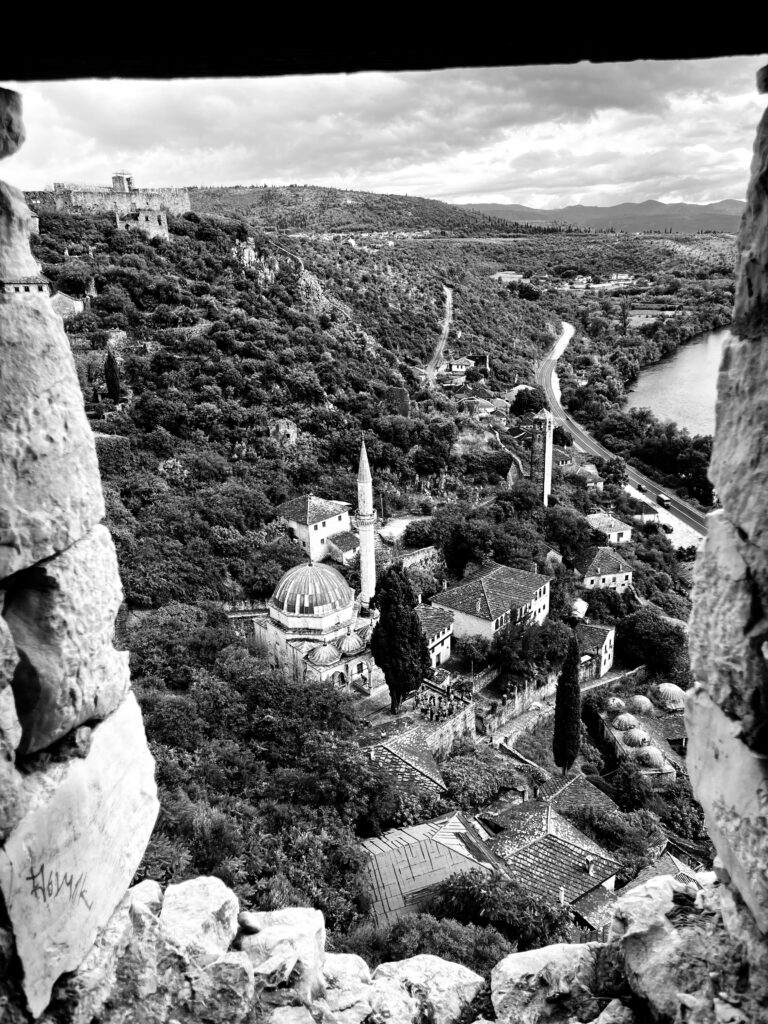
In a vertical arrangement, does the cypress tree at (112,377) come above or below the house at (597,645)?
above

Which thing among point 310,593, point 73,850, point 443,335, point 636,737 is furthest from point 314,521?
point 443,335

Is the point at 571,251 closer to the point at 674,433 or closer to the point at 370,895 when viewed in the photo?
the point at 674,433

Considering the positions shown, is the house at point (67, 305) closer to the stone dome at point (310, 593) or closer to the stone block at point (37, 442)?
the stone dome at point (310, 593)

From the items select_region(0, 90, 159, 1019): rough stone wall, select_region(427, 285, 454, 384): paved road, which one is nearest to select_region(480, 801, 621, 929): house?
select_region(0, 90, 159, 1019): rough stone wall

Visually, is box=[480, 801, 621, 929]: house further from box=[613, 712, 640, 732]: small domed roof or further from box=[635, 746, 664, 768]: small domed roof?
box=[613, 712, 640, 732]: small domed roof

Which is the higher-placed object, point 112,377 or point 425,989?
point 112,377

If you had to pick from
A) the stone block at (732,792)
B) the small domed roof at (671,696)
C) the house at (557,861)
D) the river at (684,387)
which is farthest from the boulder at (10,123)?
the river at (684,387)

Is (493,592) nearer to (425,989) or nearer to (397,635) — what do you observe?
(397,635)
